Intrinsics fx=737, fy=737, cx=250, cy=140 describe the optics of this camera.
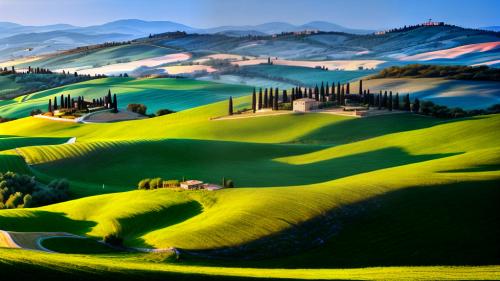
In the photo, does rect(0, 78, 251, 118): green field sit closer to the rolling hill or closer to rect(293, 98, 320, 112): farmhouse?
rect(293, 98, 320, 112): farmhouse

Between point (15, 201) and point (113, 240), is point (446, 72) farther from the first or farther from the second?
point (113, 240)

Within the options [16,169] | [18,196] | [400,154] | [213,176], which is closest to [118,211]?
[18,196]

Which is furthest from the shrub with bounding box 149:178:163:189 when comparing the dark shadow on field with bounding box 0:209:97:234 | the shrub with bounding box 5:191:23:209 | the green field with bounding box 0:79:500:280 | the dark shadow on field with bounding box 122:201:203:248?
the dark shadow on field with bounding box 0:209:97:234

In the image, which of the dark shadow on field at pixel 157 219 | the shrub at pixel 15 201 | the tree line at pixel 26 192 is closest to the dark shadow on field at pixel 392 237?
the dark shadow on field at pixel 157 219

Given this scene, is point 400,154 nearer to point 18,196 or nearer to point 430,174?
point 430,174

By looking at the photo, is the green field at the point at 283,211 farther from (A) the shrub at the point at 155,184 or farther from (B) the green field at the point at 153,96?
(B) the green field at the point at 153,96

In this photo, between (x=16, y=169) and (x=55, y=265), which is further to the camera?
(x=16, y=169)
